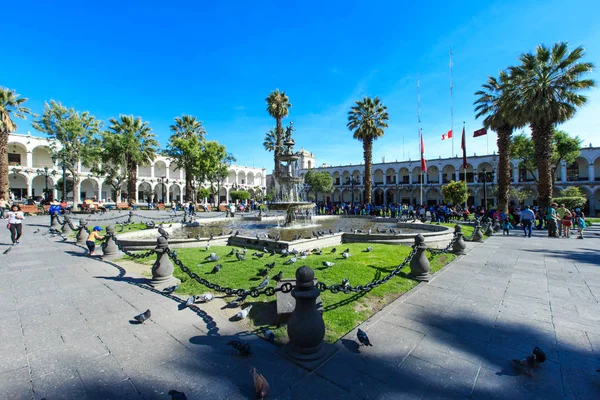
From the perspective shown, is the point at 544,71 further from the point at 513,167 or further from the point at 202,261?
the point at 513,167

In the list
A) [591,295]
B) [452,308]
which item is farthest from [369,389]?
[591,295]

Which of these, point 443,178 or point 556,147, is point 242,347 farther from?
point 443,178

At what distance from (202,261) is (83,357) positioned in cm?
368

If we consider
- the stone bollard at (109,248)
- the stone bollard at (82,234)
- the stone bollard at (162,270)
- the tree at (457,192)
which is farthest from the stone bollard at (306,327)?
the tree at (457,192)

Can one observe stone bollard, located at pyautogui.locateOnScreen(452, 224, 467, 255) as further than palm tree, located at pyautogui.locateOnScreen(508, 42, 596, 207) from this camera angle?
No

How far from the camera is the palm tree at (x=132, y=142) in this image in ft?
100

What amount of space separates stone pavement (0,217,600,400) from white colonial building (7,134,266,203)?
31181 millimetres

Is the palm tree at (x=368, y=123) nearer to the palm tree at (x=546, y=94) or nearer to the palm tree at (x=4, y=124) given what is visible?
the palm tree at (x=546, y=94)

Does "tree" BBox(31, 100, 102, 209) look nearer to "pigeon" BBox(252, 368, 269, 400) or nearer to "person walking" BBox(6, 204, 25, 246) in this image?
"person walking" BBox(6, 204, 25, 246)

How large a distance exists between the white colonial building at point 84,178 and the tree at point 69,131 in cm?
237

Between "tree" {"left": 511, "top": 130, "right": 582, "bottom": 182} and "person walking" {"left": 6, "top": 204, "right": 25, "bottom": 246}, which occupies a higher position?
"tree" {"left": 511, "top": 130, "right": 582, "bottom": 182}

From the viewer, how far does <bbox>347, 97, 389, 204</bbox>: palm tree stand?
1072 inches

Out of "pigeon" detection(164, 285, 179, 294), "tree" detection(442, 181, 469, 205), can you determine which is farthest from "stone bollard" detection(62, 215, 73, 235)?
"tree" detection(442, 181, 469, 205)

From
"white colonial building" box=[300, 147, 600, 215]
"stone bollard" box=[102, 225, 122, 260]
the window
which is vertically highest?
the window
